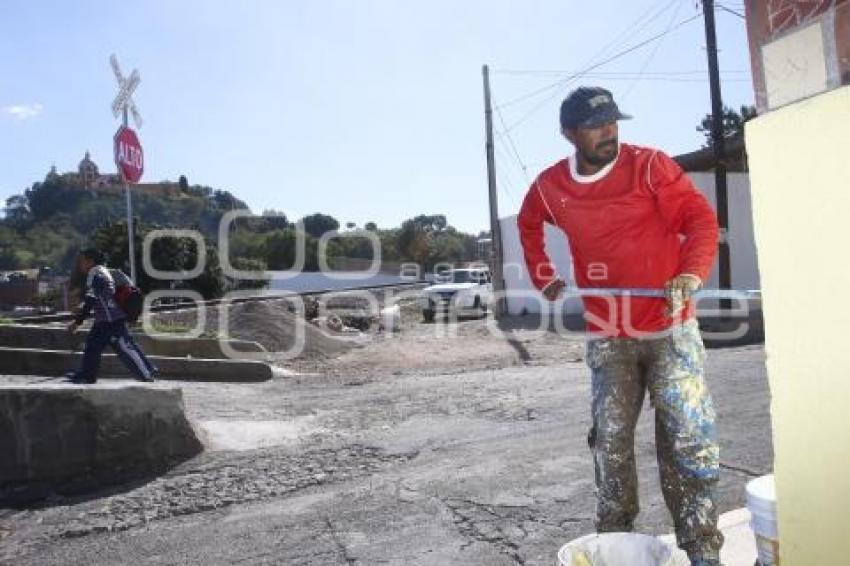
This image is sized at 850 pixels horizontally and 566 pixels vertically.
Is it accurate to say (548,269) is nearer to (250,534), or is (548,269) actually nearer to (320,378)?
(250,534)

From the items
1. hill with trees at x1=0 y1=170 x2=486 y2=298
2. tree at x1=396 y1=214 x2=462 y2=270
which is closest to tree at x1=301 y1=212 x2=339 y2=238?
hill with trees at x1=0 y1=170 x2=486 y2=298

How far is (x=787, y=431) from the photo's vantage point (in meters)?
1.92

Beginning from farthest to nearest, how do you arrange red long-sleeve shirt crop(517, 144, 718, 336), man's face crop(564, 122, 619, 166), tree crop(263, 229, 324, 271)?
tree crop(263, 229, 324, 271) → man's face crop(564, 122, 619, 166) → red long-sleeve shirt crop(517, 144, 718, 336)

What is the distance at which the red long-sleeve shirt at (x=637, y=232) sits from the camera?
2.68 metres

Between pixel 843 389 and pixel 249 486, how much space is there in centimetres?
400

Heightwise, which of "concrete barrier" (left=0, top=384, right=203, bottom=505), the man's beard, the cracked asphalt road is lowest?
the cracked asphalt road

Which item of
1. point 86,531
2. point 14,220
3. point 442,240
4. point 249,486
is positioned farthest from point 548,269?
point 14,220

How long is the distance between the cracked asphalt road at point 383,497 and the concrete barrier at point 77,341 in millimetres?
6021

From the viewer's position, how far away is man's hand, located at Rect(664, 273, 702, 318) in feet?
8.36

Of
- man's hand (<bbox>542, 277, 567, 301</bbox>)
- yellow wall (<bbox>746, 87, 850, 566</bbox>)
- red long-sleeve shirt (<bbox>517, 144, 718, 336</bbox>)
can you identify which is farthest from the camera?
man's hand (<bbox>542, 277, 567, 301</bbox>)

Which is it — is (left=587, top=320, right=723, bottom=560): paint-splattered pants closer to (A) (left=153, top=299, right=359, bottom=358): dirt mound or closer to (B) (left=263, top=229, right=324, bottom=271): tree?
(A) (left=153, top=299, right=359, bottom=358): dirt mound

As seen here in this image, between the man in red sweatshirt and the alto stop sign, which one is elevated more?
the alto stop sign

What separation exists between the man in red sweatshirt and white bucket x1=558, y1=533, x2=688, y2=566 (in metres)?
0.36

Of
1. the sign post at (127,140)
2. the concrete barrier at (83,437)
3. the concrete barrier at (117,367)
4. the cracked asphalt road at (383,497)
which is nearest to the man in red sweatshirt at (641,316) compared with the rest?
the cracked asphalt road at (383,497)
